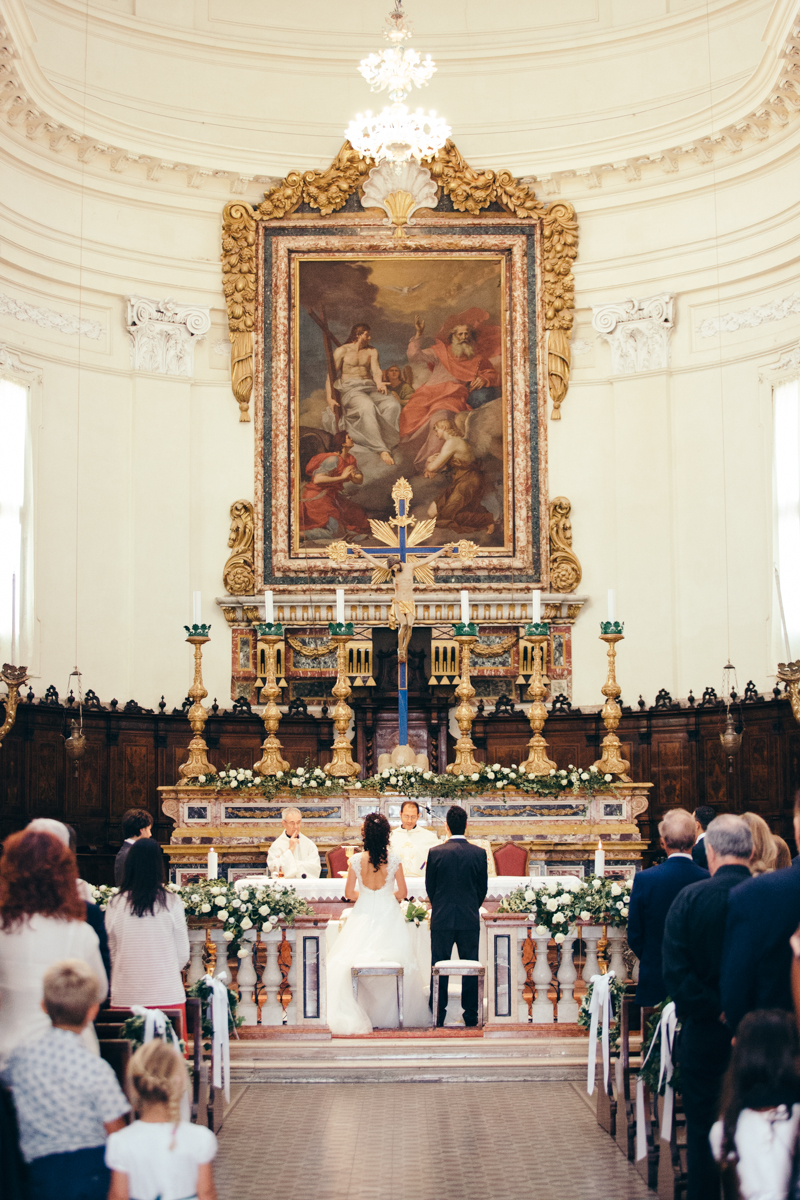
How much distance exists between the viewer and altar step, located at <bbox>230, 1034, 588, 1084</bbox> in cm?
823

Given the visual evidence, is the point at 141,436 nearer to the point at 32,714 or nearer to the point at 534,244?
the point at 32,714

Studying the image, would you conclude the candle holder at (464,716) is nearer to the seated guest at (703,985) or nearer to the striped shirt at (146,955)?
the striped shirt at (146,955)

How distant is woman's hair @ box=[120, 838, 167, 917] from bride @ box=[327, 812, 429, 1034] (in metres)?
2.84

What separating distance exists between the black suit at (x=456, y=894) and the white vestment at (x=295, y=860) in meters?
1.95

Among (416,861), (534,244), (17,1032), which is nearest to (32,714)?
(416,861)

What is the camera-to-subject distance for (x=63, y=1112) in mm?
4223

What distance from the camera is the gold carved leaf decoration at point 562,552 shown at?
18172 mm

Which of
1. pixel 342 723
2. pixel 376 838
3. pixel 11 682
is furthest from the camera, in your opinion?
pixel 11 682

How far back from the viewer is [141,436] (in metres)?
18.1

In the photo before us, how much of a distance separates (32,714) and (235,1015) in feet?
23.9

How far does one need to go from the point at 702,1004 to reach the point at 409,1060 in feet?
11.6

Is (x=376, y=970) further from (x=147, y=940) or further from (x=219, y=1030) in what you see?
(x=147, y=940)

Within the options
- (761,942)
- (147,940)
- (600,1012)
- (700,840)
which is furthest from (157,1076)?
(700,840)

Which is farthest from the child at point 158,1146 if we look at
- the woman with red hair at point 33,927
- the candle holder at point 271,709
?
the candle holder at point 271,709
